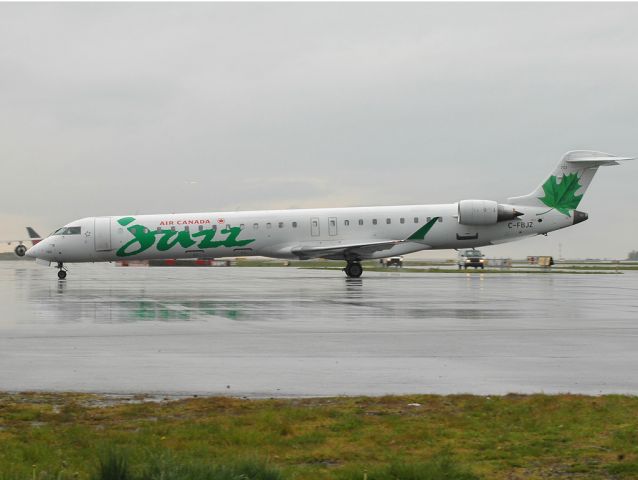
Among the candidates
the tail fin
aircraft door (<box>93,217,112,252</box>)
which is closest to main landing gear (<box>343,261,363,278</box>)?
the tail fin

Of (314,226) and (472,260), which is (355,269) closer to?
(314,226)

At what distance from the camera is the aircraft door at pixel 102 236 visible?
138ft

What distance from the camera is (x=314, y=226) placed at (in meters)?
42.1

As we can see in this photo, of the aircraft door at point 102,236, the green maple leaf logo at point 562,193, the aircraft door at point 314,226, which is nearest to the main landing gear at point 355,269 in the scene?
the aircraft door at point 314,226

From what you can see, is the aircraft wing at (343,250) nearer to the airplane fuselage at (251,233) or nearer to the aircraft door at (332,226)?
the airplane fuselage at (251,233)

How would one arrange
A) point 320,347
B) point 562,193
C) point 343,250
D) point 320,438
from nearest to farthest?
point 320,438 → point 320,347 → point 343,250 → point 562,193

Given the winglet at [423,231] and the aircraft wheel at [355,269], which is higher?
the winglet at [423,231]

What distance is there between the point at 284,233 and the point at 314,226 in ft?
5.29

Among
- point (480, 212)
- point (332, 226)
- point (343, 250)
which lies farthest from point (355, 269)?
point (480, 212)

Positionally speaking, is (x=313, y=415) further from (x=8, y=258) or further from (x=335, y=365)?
(x=8, y=258)

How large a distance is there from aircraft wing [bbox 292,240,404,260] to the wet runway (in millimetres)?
16794

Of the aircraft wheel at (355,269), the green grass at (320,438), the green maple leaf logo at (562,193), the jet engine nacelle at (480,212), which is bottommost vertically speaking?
the green grass at (320,438)

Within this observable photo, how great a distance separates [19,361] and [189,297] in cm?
1520

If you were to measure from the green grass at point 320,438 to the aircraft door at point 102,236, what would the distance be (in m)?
33.9
